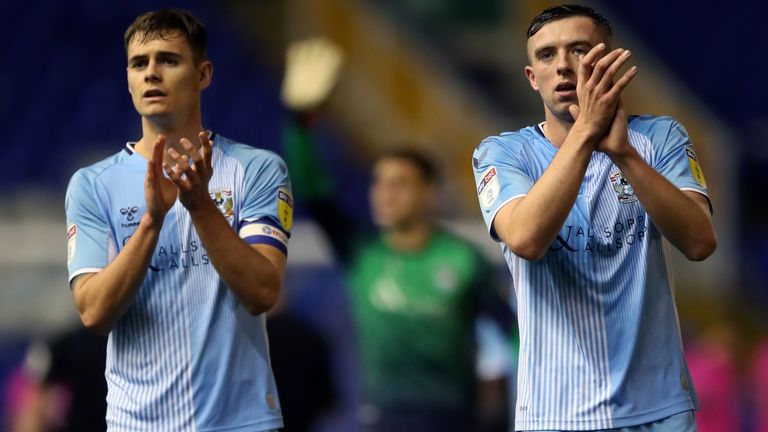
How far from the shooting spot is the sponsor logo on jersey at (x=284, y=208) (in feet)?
15.1

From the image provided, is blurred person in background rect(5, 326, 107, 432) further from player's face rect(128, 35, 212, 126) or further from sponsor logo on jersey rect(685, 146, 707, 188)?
sponsor logo on jersey rect(685, 146, 707, 188)

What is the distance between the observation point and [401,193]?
741cm

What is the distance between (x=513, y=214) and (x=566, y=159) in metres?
0.23

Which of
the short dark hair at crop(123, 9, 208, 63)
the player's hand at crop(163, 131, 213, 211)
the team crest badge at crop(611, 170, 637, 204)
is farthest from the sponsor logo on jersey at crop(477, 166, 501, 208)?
the short dark hair at crop(123, 9, 208, 63)

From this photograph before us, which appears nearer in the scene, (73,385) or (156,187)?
(156,187)

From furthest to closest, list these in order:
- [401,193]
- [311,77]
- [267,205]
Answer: [401,193], [311,77], [267,205]

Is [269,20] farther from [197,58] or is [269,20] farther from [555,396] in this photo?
[555,396]

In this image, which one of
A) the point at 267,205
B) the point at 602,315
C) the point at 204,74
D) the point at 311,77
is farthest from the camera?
the point at 311,77

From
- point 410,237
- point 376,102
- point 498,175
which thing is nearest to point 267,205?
point 498,175

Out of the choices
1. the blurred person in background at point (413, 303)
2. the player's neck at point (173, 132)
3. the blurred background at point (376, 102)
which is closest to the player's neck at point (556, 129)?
the player's neck at point (173, 132)

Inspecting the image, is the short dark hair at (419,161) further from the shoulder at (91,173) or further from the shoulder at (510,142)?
the shoulder at (510,142)

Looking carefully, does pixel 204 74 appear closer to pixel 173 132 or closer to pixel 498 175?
pixel 173 132

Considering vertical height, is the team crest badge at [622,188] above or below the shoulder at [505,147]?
below

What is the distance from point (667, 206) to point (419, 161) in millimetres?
3515
